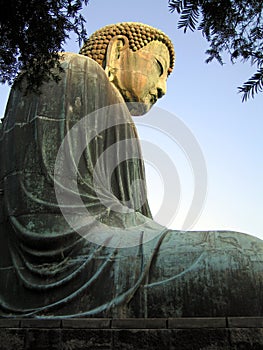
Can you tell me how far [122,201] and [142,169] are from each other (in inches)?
21.2

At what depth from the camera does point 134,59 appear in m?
6.29

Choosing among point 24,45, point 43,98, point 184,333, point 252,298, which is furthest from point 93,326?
point 43,98

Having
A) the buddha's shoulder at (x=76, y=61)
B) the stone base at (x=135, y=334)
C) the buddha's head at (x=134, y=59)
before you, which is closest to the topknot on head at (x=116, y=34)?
the buddha's head at (x=134, y=59)

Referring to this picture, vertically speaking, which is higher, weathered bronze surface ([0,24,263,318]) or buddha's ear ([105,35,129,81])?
buddha's ear ([105,35,129,81])

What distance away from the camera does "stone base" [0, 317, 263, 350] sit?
9.96 feet

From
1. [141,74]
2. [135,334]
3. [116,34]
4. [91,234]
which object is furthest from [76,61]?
[135,334]

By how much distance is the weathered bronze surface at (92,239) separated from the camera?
3.73 m

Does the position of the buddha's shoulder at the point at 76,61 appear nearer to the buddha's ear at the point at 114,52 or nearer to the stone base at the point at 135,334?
the buddha's ear at the point at 114,52

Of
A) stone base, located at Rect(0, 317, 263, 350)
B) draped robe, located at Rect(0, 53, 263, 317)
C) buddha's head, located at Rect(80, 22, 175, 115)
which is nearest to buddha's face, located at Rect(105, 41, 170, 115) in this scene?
buddha's head, located at Rect(80, 22, 175, 115)

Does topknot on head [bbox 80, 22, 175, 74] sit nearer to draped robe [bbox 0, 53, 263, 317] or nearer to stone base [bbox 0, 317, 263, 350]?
draped robe [bbox 0, 53, 263, 317]

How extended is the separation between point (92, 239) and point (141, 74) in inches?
100

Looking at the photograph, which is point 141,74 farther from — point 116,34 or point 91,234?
point 91,234

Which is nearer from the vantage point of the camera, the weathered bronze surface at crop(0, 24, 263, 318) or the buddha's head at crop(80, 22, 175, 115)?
the weathered bronze surface at crop(0, 24, 263, 318)

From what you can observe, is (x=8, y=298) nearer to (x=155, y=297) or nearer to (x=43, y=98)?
(x=155, y=297)
